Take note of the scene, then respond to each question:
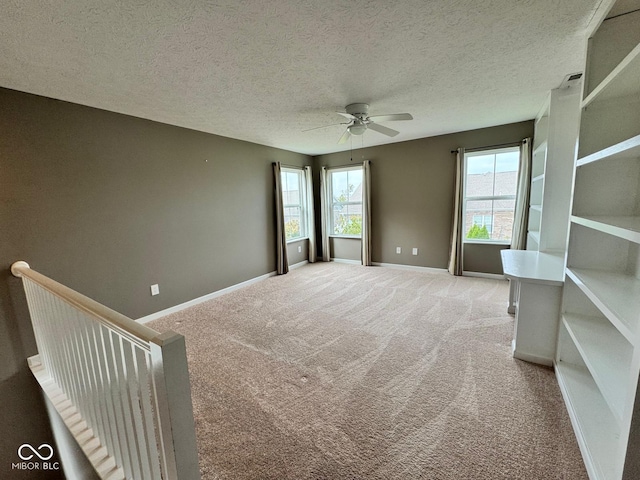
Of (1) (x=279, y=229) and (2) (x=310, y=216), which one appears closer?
(1) (x=279, y=229)

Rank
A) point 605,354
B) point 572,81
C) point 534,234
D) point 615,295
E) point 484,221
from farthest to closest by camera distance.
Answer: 1. point 484,221
2. point 534,234
3. point 572,81
4. point 605,354
5. point 615,295

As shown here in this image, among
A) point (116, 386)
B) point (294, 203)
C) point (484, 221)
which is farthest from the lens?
point (294, 203)

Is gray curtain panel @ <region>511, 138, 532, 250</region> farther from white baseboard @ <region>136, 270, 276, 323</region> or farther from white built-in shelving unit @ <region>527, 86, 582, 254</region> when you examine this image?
white baseboard @ <region>136, 270, 276, 323</region>

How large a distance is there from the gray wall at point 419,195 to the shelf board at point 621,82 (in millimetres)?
2789

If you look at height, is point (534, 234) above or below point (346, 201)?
below

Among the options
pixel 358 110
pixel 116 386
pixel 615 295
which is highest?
pixel 358 110

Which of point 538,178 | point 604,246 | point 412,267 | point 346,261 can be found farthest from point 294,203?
point 604,246

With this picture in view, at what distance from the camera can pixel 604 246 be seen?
176 cm

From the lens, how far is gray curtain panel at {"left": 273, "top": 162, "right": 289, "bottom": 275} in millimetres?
4969

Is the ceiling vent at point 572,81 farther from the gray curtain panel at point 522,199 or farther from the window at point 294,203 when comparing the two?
the window at point 294,203

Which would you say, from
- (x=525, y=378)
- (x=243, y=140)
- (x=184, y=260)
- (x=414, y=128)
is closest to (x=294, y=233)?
(x=243, y=140)

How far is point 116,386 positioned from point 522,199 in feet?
16.2

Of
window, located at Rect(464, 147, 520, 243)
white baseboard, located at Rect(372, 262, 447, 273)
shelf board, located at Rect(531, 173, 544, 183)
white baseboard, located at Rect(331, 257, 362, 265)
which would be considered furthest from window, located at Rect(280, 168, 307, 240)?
shelf board, located at Rect(531, 173, 544, 183)

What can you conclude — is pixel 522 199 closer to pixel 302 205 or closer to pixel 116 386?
pixel 302 205
